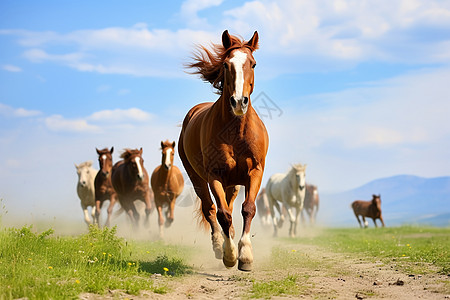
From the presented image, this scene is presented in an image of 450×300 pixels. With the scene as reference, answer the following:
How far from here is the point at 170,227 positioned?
16516 mm

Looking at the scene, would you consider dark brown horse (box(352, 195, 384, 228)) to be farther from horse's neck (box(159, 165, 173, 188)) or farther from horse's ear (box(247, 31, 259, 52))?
horse's ear (box(247, 31, 259, 52))

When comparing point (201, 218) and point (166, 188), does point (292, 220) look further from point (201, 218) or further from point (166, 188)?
point (201, 218)

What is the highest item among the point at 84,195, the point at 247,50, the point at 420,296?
the point at 247,50

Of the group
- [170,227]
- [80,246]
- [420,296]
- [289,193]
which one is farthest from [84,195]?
[420,296]

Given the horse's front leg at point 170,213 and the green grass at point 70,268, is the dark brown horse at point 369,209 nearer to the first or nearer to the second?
the horse's front leg at point 170,213

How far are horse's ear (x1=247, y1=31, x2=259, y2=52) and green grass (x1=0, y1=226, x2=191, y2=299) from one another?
3514 millimetres

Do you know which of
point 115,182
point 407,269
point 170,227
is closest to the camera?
point 407,269

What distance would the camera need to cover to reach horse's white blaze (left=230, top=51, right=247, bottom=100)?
6.24m

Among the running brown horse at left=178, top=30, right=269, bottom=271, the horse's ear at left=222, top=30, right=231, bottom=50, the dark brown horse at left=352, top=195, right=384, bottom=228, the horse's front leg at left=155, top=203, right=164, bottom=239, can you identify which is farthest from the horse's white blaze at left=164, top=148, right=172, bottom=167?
the dark brown horse at left=352, top=195, right=384, bottom=228

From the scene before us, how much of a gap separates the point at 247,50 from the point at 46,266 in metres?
4.02

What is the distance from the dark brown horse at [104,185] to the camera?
17969mm

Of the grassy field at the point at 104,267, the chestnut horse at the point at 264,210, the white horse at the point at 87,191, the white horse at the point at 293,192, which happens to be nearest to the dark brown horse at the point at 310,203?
the chestnut horse at the point at 264,210

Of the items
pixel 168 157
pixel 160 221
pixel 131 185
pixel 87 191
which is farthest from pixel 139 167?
pixel 87 191

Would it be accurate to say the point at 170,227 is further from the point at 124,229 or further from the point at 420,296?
the point at 420,296
